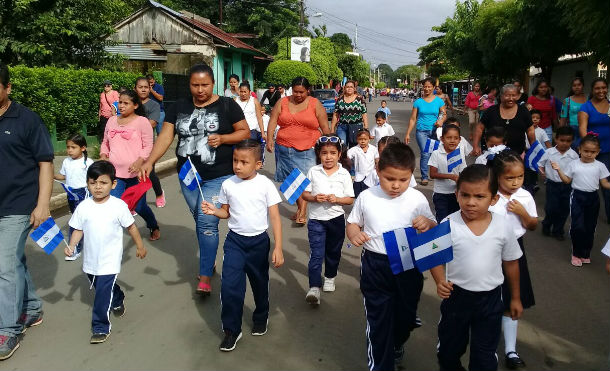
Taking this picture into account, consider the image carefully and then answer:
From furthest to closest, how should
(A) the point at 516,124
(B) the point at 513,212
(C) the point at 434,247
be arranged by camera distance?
(A) the point at 516,124 < (B) the point at 513,212 < (C) the point at 434,247

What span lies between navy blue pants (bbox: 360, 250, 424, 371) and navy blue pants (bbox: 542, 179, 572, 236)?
3898mm

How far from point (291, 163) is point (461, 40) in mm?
Answer: 19864

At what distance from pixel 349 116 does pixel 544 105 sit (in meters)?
3.23

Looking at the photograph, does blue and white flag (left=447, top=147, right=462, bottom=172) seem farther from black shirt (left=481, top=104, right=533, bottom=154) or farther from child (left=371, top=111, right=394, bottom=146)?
child (left=371, top=111, right=394, bottom=146)

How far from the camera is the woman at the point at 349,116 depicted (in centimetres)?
878

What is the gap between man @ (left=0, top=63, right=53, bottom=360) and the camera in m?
3.74

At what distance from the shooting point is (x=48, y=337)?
4020 mm

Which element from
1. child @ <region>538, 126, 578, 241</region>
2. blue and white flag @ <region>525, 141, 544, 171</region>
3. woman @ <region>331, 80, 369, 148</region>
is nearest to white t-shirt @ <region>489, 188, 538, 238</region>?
blue and white flag @ <region>525, 141, 544, 171</region>

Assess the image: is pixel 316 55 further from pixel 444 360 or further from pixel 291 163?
pixel 444 360

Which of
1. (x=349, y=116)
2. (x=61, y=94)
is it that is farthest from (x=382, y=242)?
(x=61, y=94)

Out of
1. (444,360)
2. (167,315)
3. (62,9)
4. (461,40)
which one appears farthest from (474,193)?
(461,40)

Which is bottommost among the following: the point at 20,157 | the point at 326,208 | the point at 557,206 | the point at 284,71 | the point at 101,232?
the point at 557,206

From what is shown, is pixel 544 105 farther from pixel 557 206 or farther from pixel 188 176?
pixel 188 176

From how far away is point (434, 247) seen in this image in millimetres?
2777
